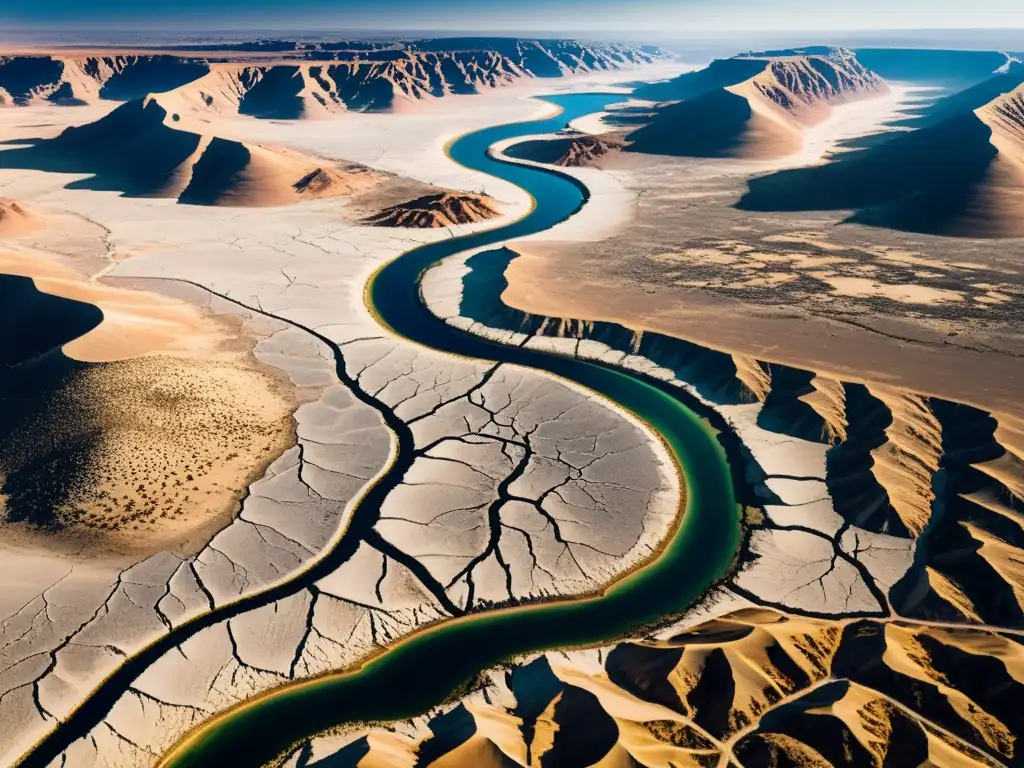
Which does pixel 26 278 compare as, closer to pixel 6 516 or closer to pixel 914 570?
pixel 6 516

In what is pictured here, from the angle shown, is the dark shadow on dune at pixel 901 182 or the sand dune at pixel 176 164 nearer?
the dark shadow on dune at pixel 901 182

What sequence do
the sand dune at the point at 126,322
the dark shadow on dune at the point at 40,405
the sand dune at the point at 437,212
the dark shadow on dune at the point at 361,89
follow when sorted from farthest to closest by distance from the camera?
the dark shadow on dune at the point at 361,89 → the sand dune at the point at 437,212 → the sand dune at the point at 126,322 → the dark shadow on dune at the point at 40,405

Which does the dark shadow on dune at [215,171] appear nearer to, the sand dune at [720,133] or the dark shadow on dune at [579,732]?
the sand dune at [720,133]

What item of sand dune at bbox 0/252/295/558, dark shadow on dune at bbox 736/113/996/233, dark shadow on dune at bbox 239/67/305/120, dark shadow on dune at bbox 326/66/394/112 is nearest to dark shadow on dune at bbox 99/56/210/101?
dark shadow on dune at bbox 239/67/305/120

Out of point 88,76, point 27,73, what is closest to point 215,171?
point 88,76

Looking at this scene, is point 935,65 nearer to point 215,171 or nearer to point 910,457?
point 215,171

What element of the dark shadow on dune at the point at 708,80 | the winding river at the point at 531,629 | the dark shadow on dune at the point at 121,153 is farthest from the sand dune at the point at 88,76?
the winding river at the point at 531,629
